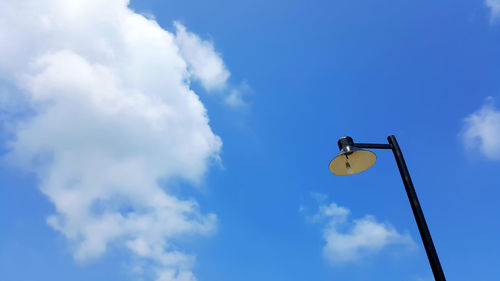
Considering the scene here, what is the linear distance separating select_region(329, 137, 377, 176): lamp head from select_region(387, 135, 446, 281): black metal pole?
52cm

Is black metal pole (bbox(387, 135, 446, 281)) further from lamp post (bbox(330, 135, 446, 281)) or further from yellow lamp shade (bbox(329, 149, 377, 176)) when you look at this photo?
yellow lamp shade (bbox(329, 149, 377, 176))

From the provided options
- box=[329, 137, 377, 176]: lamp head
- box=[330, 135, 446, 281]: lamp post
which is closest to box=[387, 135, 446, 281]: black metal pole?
box=[330, 135, 446, 281]: lamp post

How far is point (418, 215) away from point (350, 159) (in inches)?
66.1

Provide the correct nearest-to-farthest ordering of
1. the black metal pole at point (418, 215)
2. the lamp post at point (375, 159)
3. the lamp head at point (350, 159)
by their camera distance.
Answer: the black metal pole at point (418, 215) < the lamp post at point (375, 159) < the lamp head at point (350, 159)

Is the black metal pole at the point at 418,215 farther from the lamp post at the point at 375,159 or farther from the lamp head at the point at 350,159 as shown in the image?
the lamp head at the point at 350,159

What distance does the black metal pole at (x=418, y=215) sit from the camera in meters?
4.52

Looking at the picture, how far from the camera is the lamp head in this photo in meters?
5.99

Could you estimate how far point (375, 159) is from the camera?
20.5ft

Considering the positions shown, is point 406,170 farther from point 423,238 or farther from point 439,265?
point 439,265

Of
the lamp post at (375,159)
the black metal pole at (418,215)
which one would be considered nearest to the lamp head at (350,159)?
the lamp post at (375,159)

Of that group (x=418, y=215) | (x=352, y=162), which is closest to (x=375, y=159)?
(x=352, y=162)

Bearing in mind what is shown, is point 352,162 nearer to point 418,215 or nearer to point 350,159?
point 350,159

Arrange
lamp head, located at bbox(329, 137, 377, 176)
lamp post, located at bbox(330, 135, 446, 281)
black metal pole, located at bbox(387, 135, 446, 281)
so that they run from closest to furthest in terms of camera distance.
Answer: black metal pole, located at bbox(387, 135, 446, 281), lamp post, located at bbox(330, 135, 446, 281), lamp head, located at bbox(329, 137, 377, 176)

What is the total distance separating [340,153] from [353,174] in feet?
2.38
